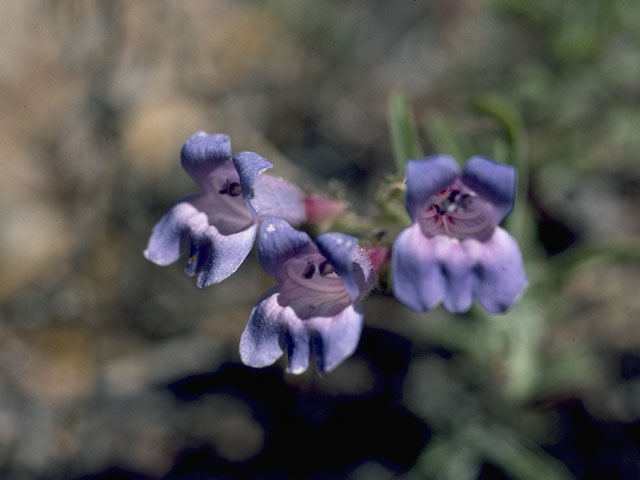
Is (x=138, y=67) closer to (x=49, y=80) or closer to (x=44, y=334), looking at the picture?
(x=49, y=80)

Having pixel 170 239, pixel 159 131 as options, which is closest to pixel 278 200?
pixel 170 239

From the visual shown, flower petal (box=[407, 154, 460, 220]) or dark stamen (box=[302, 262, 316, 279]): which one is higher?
flower petal (box=[407, 154, 460, 220])

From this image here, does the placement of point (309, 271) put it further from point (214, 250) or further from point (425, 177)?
point (425, 177)

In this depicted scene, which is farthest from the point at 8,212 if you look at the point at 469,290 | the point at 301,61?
the point at 469,290

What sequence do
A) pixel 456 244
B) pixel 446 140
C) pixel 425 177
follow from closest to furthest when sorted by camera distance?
1. pixel 425 177
2. pixel 456 244
3. pixel 446 140

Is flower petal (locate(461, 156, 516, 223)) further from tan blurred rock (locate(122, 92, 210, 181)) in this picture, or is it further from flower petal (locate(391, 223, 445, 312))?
tan blurred rock (locate(122, 92, 210, 181))

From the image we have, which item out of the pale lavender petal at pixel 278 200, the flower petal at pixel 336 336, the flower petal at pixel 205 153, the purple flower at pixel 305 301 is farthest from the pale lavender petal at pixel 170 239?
the flower petal at pixel 336 336

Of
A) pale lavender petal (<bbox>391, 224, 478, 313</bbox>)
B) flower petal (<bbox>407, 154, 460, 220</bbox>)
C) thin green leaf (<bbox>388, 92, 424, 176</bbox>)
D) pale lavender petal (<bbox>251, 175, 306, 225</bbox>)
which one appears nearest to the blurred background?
thin green leaf (<bbox>388, 92, 424, 176</bbox>)
